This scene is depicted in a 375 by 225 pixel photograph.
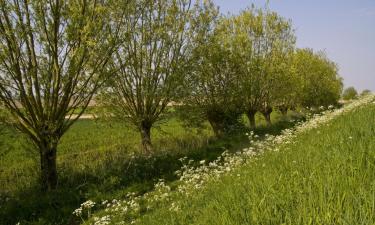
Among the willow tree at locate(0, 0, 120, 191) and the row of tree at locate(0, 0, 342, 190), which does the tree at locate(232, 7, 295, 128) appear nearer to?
the row of tree at locate(0, 0, 342, 190)

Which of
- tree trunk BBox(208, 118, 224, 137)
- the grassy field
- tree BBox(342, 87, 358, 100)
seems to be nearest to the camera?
the grassy field

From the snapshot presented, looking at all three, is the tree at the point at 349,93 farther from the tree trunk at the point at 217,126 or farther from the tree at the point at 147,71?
the tree at the point at 147,71

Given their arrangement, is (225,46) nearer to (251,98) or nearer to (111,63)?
(251,98)

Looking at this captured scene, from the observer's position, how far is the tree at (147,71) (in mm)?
14891

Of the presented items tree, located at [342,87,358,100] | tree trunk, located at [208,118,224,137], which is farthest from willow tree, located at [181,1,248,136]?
tree, located at [342,87,358,100]

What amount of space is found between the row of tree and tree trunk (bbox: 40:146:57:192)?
0.03m

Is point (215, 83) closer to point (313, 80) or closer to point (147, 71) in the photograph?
point (147, 71)

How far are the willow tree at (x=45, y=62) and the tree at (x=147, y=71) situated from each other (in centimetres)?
372

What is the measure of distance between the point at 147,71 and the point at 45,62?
5.41 m

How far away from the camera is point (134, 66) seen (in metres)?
15.1

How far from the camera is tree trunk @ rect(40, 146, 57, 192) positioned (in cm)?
1107

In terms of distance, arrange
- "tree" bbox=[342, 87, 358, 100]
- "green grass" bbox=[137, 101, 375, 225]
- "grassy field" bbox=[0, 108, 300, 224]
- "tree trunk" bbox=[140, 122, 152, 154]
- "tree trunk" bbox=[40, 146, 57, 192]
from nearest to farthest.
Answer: "green grass" bbox=[137, 101, 375, 225], "grassy field" bbox=[0, 108, 300, 224], "tree trunk" bbox=[40, 146, 57, 192], "tree trunk" bbox=[140, 122, 152, 154], "tree" bbox=[342, 87, 358, 100]

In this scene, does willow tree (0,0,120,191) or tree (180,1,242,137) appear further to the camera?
tree (180,1,242,137)

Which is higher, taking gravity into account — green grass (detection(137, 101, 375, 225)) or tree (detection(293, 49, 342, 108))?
tree (detection(293, 49, 342, 108))
